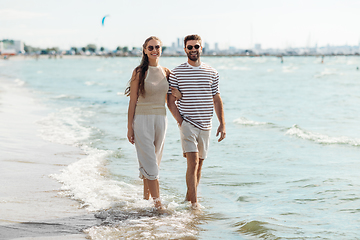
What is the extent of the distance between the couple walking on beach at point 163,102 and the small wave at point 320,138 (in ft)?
21.1

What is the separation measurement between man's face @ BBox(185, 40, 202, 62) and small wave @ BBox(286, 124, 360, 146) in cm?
662

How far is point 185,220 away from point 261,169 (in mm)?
3254

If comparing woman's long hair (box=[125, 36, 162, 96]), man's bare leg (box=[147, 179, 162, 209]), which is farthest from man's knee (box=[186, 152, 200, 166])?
woman's long hair (box=[125, 36, 162, 96])

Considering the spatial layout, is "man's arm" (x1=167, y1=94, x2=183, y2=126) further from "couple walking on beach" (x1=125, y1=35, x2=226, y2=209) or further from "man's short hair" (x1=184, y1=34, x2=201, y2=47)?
"man's short hair" (x1=184, y1=34, x2=201, y2=47)

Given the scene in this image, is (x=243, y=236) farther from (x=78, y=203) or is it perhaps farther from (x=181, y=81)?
(x=78, y=203)

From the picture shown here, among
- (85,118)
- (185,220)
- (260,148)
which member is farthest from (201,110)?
(85,118)

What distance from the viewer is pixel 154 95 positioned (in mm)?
4449

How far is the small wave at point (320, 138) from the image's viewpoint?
9.98m

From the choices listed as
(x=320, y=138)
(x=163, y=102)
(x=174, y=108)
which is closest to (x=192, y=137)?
(x=174, y=108)

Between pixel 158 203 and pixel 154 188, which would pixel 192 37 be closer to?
pixel 154 188

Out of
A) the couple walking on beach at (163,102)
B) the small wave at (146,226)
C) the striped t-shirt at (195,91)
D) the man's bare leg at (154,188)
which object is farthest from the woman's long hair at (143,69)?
the small wave at (146,226)

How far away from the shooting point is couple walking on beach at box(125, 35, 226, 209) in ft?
14.5

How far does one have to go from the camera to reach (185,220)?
4621 mm

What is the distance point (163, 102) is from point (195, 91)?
0.39m
